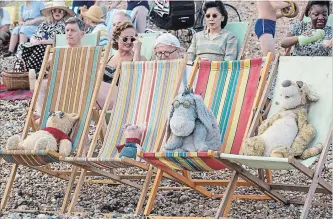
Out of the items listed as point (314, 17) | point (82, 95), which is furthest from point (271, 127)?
point (314, 17)

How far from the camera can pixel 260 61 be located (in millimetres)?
5590

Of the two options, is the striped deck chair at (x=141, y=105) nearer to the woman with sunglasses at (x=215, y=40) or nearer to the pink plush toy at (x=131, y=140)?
the pink plush toy at (x=131, y=140)

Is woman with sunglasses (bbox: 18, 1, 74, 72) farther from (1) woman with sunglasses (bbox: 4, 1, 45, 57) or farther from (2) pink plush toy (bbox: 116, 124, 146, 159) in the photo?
(2) pink plush toy (bbox: 116, 124, 146, 159)

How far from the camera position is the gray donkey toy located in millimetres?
5219

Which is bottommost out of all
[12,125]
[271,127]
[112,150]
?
[12,125]

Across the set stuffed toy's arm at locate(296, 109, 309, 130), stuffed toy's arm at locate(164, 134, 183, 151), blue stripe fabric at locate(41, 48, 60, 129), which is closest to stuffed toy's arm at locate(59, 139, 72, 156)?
blue stripe fabric at locate(41, 48, 60, 129)

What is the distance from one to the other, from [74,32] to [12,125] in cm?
179

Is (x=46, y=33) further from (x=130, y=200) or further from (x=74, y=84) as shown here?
(x=130, y=200)

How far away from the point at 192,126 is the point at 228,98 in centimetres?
50

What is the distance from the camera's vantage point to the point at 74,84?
6410 millimetres

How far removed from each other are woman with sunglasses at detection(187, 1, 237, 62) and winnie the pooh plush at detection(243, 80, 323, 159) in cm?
188

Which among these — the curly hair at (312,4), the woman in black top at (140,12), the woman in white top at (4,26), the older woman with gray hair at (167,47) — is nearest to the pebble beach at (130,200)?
the older woman with gray hair at (167,47)

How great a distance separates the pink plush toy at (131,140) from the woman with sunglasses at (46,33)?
3787 mm

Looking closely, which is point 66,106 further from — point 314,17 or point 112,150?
point 314,17
